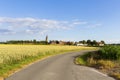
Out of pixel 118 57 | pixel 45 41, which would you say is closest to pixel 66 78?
pixel 118 57

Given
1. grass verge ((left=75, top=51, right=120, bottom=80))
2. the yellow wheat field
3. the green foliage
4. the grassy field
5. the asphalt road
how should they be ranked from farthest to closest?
the green foliage < the yellow wheat field < the grassy field < grass verge ((left=75, top=51, right=120, bottom=80)) < the asphalt road

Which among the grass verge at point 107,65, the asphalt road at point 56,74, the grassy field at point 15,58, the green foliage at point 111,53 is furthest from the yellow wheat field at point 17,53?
the green foliage at point 111,53

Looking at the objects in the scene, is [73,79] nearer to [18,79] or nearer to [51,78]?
[51,78]

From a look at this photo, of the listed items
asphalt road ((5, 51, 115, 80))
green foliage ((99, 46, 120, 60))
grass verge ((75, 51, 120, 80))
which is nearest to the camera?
asphalt road ((5, 51, 115, 80))

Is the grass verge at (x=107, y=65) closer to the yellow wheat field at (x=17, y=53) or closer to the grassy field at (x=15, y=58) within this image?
the grassy field at (x=15, y=58)

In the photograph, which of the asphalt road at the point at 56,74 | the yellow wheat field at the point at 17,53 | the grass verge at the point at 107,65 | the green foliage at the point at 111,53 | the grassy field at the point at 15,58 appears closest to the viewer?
the asphalt road at the point at 56,74

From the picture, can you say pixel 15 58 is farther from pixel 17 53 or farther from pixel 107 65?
pixel 107 65

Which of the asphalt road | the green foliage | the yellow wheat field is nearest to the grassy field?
the yellow wheat field

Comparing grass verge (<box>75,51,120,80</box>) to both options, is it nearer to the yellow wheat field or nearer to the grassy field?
the grassy field

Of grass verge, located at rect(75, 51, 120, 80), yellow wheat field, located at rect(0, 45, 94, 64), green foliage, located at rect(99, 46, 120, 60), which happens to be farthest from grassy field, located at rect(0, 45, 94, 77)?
green foliage, located at rect(99, 46, 120, 60)

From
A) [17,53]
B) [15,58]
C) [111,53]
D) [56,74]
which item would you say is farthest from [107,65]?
[17,53]

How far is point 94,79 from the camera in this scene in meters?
13.6

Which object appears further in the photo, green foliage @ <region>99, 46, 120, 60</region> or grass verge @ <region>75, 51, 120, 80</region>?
green foliage @ <region>99, 46, 120, 60</region>

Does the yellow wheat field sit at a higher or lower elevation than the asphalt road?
higher
